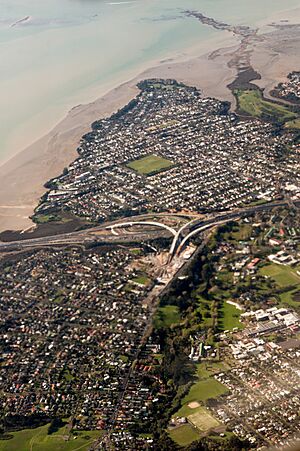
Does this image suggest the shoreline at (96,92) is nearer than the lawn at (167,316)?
No

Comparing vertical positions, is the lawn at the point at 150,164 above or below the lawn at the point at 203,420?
above

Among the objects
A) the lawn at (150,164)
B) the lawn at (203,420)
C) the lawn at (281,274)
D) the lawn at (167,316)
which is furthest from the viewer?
the lawn at (150,164)

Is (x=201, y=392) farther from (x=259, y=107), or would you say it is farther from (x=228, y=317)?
(x=259, y=107)

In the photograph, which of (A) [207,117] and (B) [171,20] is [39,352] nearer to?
(A) [207,117]

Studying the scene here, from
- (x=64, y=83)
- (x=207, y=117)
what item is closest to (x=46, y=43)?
(x=64, y=83)

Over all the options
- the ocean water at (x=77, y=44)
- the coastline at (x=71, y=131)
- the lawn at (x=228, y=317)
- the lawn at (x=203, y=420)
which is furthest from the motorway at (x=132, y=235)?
the ocean water at (x=77, y=44)

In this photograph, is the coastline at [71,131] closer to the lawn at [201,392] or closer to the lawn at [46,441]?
the lawn at [46,441]
